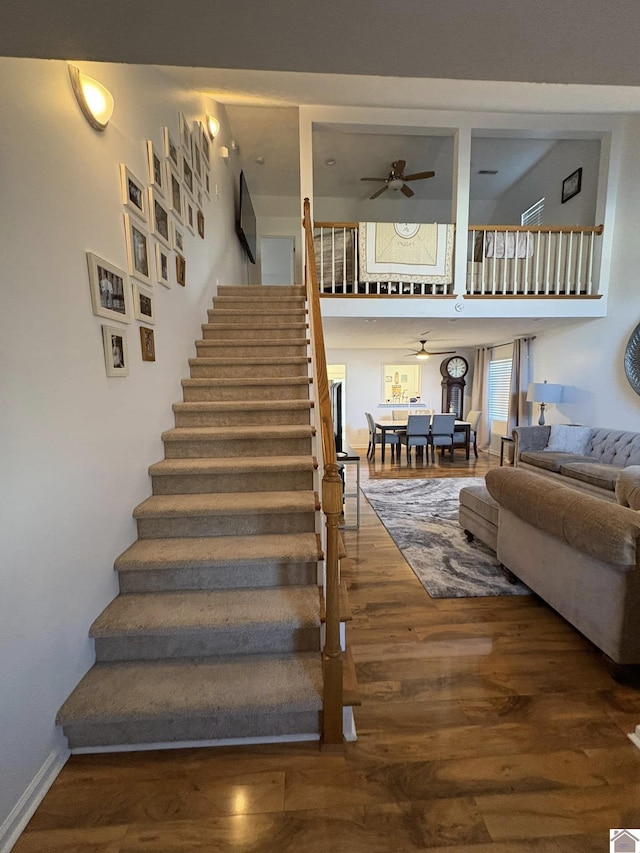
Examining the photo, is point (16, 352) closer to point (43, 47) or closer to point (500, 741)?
point (43, 47)

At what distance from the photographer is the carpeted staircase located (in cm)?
134

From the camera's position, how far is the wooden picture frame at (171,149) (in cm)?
250

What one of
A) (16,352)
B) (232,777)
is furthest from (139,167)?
(232,777)

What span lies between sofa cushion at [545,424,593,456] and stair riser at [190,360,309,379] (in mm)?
3932

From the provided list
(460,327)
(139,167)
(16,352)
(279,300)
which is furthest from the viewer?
(460,327)

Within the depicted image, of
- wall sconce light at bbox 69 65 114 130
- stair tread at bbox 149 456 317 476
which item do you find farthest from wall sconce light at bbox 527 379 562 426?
wall sconce light at bbox 69 65 114 130

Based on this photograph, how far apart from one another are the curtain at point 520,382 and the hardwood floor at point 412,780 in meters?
5.22

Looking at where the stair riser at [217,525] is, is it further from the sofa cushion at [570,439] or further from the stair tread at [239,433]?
the sofa cushion at [570,439]

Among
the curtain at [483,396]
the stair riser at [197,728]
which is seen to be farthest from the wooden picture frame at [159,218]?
the curtain at [483,396]

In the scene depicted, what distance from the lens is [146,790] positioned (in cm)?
121

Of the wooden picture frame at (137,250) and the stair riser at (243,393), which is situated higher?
the wooden picture frame at (137,250)

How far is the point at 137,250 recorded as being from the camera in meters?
2.05

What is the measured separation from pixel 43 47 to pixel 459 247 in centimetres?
437

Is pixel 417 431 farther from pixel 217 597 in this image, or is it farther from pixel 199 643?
pixel 199 643
